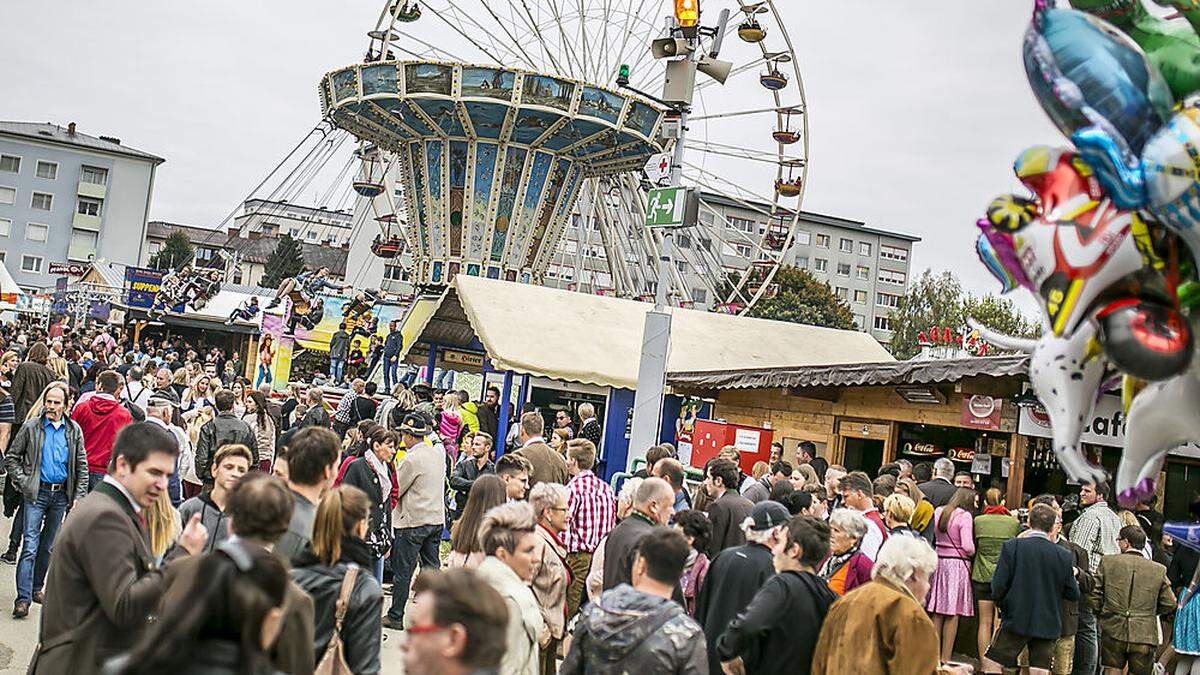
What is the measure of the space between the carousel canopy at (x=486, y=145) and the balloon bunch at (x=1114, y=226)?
81.7 ft

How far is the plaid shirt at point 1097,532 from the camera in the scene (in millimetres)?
10055

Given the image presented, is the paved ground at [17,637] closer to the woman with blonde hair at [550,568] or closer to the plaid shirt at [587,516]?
the woman with blonde hair at [550,568]

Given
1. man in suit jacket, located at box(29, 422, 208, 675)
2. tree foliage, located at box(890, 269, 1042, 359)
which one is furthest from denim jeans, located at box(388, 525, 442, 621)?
tree foliage, located at box(890, 269, 1042, 359)

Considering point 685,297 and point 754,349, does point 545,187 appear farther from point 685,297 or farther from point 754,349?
point 754,349

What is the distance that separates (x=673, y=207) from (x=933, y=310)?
5076 cm

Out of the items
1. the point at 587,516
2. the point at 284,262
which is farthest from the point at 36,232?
the point at 587,516

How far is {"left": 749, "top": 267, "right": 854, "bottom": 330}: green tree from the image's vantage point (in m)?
61.2

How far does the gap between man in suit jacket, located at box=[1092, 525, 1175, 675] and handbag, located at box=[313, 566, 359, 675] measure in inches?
275

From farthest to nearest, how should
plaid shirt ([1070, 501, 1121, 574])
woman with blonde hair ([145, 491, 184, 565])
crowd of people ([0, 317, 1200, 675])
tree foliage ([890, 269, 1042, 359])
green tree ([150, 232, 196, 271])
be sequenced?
green tree ([150, 232, 196, 271])
tree foliage ([890, 269, 1042, 359])
plaid shirt ([1070, 501, 1121, 574])
woman with blonde hair ([145, 491, 184, 565])
crowd of people ([0, 317, 1200, 675])

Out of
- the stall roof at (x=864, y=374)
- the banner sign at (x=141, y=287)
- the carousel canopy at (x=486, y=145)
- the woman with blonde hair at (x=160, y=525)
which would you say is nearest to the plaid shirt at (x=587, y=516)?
the woman with blonde hair at (x=160, y=525)

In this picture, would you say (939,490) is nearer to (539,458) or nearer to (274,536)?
(539,458)

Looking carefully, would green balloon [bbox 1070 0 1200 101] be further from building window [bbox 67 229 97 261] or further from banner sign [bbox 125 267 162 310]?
building window [bbox 67 229 97 261]

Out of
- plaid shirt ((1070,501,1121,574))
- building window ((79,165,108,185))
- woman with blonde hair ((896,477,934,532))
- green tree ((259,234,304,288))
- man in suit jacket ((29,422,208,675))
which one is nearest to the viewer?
man in suit jacket ((29,422,208,675))

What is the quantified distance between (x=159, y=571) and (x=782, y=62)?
2646cm
